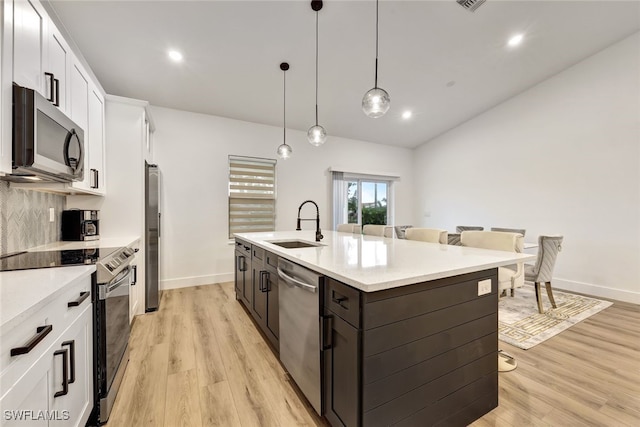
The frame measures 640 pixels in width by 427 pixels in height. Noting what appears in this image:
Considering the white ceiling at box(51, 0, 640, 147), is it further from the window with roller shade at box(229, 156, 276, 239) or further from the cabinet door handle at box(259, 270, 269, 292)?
the cabinet door handle at box(259, 270, 269, 292)

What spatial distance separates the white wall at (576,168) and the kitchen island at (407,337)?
349 cm

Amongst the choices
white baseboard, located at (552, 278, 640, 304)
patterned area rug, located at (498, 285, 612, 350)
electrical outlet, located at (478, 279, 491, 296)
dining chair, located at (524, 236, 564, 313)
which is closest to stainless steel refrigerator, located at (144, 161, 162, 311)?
electrical outlet, located at (478, 279, 491, 296)

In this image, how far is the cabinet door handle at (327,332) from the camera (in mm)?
1348

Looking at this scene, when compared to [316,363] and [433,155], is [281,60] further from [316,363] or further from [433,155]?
[433,155]

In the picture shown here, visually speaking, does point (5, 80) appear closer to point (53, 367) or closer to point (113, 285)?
point (113, 285)

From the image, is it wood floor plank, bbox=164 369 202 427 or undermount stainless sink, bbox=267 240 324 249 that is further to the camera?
undermount stainless sink, bbox=267 240 324 249

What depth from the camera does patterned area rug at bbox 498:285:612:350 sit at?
2555mm

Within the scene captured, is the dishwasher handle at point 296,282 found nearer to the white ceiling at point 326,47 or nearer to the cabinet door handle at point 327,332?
the cabinet door handle at point 327,332

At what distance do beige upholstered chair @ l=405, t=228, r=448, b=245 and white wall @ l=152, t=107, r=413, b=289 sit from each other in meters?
2.60

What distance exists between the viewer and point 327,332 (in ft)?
4.47

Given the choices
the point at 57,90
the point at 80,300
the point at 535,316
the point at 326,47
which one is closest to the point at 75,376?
the point at 80,300

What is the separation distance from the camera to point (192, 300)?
3584 millimetres

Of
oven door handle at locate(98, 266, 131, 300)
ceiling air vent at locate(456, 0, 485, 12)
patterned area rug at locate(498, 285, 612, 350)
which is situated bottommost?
patterned area rug at locate(498, 285, 612, 350)

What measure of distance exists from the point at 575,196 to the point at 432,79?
2.81 meters
